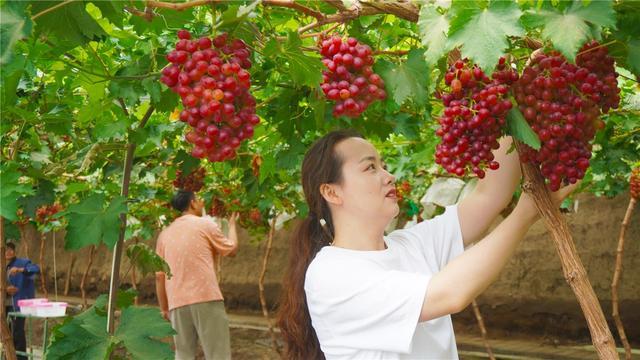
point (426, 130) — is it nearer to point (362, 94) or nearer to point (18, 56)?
point (362, 94)

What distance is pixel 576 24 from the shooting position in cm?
134

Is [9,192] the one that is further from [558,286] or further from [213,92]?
[558,286]

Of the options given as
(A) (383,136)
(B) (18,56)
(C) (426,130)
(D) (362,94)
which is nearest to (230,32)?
(D) (362,94)

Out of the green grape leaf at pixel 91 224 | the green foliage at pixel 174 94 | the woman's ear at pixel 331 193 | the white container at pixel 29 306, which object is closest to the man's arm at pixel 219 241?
the white container at pixel 29 306

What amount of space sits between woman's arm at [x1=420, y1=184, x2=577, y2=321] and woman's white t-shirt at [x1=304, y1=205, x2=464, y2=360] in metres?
0.06

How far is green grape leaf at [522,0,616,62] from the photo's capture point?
133 centimetres

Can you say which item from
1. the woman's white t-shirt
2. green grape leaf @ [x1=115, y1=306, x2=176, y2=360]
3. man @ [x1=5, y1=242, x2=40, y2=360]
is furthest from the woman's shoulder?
man @ [x1=5, y1=242, x2=40, y2=360]

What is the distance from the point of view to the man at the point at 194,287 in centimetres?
617

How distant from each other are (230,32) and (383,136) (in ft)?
4.24

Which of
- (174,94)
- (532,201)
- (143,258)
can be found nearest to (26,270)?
(143,258)

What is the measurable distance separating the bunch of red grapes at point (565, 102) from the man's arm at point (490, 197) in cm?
51

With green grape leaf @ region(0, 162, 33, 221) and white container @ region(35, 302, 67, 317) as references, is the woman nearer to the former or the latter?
green grape leaf @ region(0, 162, 33, 221)

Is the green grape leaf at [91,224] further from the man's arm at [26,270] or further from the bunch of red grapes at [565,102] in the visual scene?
the man's arm at [26,270]

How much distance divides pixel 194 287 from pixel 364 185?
13.8 ft
